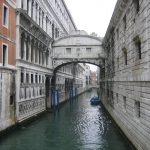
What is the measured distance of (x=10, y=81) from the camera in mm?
13930

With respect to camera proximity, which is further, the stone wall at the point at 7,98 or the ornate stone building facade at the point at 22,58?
the ornate stone building facade at the point at 22,58

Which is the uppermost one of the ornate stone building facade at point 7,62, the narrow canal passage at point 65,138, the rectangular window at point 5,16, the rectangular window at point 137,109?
the rectangular window at point 5,16

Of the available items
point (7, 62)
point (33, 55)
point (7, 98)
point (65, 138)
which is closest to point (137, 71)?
point (65, 138)

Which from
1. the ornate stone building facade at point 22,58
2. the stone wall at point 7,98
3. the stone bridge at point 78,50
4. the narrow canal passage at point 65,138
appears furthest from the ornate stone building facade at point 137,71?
the stone bridge at point 78,50

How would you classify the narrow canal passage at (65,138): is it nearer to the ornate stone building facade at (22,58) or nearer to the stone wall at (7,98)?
the stone wall at (7,98)

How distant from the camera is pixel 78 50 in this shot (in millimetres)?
25828

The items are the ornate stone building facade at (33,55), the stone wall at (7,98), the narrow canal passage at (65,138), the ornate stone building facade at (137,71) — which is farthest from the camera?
the ornate stone building facade at (33,55)

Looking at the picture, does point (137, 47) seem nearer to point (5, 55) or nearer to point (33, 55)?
point (5, 55)

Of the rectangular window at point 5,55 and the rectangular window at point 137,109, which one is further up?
the rectangular window at point 5,55

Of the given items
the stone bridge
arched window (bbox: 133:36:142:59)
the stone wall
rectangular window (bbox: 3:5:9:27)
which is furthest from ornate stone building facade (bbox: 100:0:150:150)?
the stone bridge

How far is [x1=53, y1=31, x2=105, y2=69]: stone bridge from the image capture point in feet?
84.4

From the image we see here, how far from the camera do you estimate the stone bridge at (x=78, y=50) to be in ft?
84.4

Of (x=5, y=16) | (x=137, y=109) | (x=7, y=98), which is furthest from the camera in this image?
(x=7, y=98)

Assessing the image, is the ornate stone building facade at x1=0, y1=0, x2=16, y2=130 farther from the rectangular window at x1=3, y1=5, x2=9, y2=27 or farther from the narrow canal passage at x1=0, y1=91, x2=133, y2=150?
the narrow canal passage at x1=0, y1=91, x2=133, y2=150
